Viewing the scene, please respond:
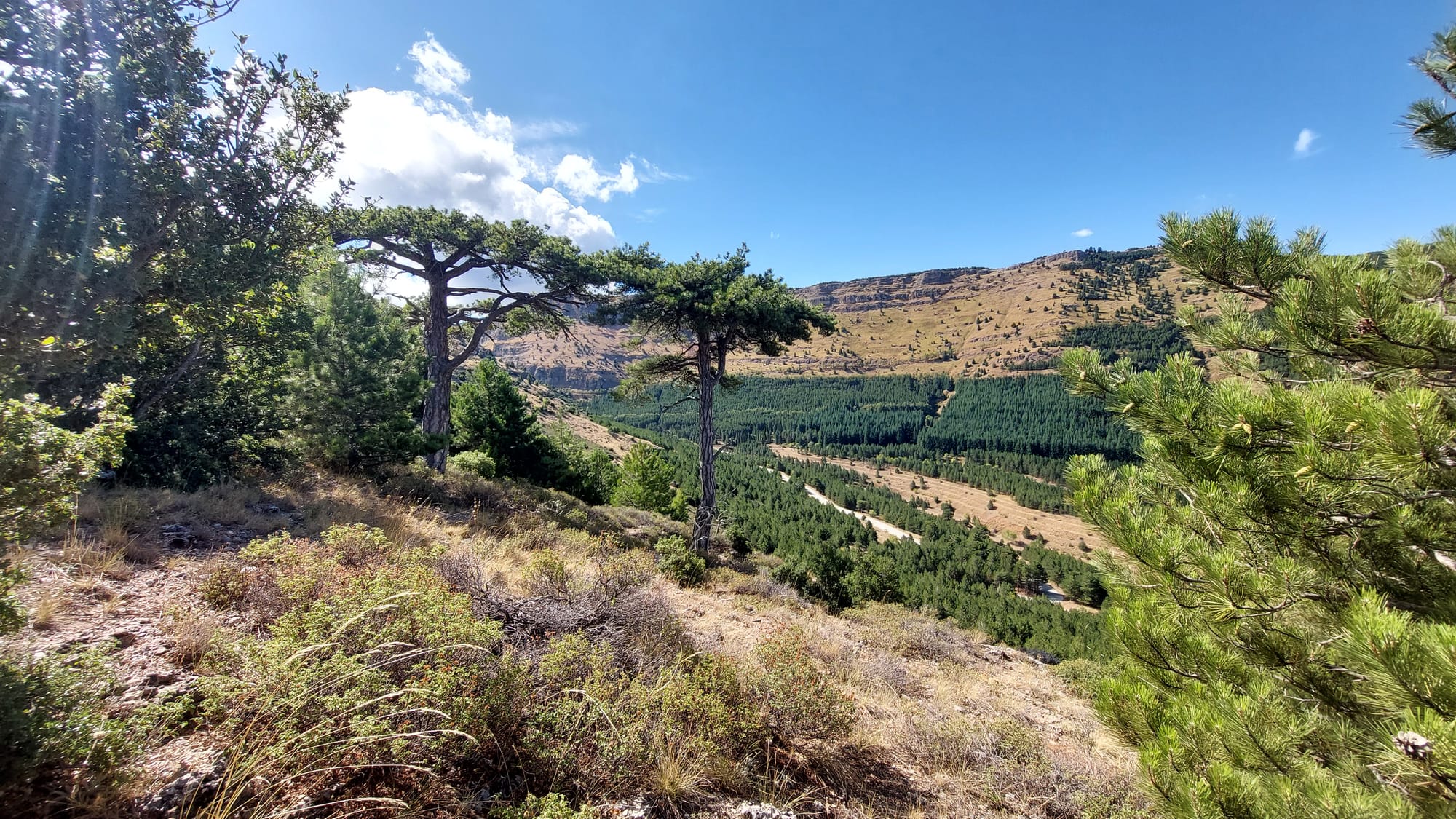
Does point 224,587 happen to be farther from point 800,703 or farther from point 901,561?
point 901,561

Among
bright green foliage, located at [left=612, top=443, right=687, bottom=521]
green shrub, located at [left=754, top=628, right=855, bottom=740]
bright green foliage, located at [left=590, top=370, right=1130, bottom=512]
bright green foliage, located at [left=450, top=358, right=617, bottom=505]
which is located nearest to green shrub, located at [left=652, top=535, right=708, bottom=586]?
green shrub, located at [left=754, top=628, right=855, bottom=740]

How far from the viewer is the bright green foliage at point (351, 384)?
973 cm

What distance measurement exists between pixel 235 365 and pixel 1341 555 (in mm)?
13981

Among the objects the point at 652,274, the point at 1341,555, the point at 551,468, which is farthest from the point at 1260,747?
the point at 551,468

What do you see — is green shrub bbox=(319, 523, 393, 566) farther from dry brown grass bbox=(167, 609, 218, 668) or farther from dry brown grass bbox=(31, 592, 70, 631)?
dry brown grass bbox=(31, 592, 70, 631)

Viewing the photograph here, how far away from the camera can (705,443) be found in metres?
12.8

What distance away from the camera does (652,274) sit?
1109 cm

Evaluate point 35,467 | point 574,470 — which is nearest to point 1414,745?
point 35,467

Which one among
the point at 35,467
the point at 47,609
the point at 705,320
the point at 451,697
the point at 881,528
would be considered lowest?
the point at 881,528

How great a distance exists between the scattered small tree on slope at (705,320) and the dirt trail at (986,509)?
59.0 meters

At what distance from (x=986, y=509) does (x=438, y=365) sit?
83090mm

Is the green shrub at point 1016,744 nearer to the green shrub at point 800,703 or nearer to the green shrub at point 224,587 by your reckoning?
the green shrub at point 800,703

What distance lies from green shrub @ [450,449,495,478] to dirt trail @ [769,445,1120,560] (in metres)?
62.0

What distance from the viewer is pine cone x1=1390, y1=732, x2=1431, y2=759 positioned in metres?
1.50
